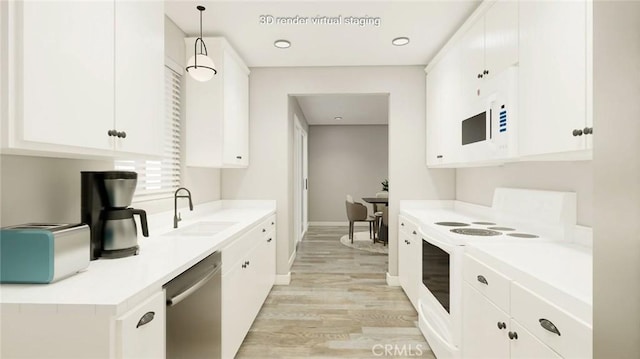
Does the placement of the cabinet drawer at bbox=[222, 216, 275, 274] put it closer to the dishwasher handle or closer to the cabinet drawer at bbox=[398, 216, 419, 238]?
the dishwasher handle

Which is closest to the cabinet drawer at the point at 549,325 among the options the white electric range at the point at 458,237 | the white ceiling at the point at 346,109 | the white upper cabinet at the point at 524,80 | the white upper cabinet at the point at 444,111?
the white electric range at the point at 458,237

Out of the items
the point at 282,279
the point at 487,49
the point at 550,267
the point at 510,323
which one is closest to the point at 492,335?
the point at 510,323

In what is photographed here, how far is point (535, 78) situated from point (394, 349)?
197 cm

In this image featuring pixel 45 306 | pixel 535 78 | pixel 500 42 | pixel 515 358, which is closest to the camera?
pixel 45 306

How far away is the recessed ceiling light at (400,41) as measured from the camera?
118 inches

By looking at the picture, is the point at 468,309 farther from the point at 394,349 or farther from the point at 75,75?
the point at 75,75

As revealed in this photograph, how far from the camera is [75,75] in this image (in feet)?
3.97

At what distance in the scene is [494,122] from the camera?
6.93 feet

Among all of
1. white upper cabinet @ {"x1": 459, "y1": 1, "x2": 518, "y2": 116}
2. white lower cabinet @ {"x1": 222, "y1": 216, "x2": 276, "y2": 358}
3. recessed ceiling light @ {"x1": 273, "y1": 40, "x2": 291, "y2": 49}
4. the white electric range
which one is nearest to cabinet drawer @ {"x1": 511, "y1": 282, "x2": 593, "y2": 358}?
the white electric range

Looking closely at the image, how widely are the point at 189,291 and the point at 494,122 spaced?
6.58ft

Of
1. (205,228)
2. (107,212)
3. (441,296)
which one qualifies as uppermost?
(107,212)

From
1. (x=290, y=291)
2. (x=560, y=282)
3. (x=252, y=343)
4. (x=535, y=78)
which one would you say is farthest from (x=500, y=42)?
(x=290, y=291)

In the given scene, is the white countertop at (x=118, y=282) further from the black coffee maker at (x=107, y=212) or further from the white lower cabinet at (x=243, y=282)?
the white lower cabinet at (x=243, y=282)

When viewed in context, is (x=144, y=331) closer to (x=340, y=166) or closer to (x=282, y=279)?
(x=282, y=279)
